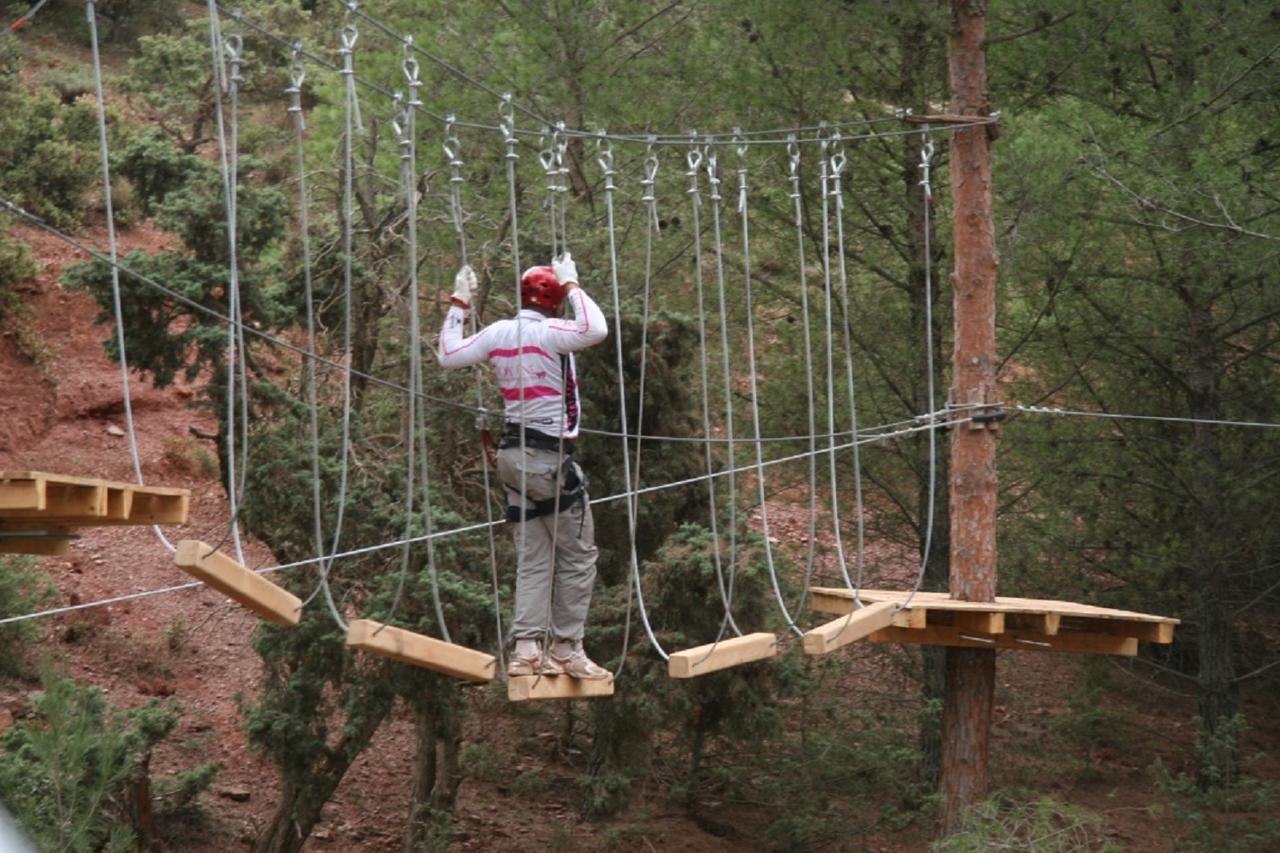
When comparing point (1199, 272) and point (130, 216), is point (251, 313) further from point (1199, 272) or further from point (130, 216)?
point (130, 216)

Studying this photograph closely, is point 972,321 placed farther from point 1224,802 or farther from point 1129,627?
point 1224,802

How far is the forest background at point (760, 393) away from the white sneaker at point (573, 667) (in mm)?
2094

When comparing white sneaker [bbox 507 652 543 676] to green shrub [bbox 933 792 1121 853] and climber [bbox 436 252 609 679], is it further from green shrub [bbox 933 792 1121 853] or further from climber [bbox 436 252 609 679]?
green shrub [bbox 933 792 1121 853]

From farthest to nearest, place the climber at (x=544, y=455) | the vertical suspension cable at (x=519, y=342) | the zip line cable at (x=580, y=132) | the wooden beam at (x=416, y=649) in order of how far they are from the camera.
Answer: the climber at (x=544, y=455)
the vertical suspension cable at (x=519, y=342)
the zip line cable at (x=580, y=132)
the wooden beam at (x=416, y=649)

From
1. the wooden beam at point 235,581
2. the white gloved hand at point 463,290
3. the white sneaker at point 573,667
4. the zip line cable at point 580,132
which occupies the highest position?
the zip line cable at point 580,132

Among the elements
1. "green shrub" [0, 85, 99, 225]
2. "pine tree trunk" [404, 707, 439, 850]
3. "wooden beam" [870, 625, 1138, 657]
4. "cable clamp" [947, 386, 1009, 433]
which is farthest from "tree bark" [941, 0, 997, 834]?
"green shrub" [0, 85, 99, 225]

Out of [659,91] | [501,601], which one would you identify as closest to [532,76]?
[659,91]

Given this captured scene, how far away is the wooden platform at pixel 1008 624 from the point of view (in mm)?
7266

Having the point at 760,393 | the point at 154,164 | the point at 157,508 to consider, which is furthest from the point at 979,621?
the point at 154,164

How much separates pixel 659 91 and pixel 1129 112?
Answer: 2860mm

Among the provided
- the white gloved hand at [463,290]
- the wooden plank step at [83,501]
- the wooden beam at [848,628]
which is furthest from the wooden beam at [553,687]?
the wooden plank step at [83,501]

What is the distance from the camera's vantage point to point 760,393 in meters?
11.0

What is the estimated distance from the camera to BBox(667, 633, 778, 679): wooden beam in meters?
5.54

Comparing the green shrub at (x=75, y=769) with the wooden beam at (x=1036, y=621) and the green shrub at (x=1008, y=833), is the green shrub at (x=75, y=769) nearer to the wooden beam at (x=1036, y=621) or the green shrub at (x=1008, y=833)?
the green shrub at (x=1008, y=833)
